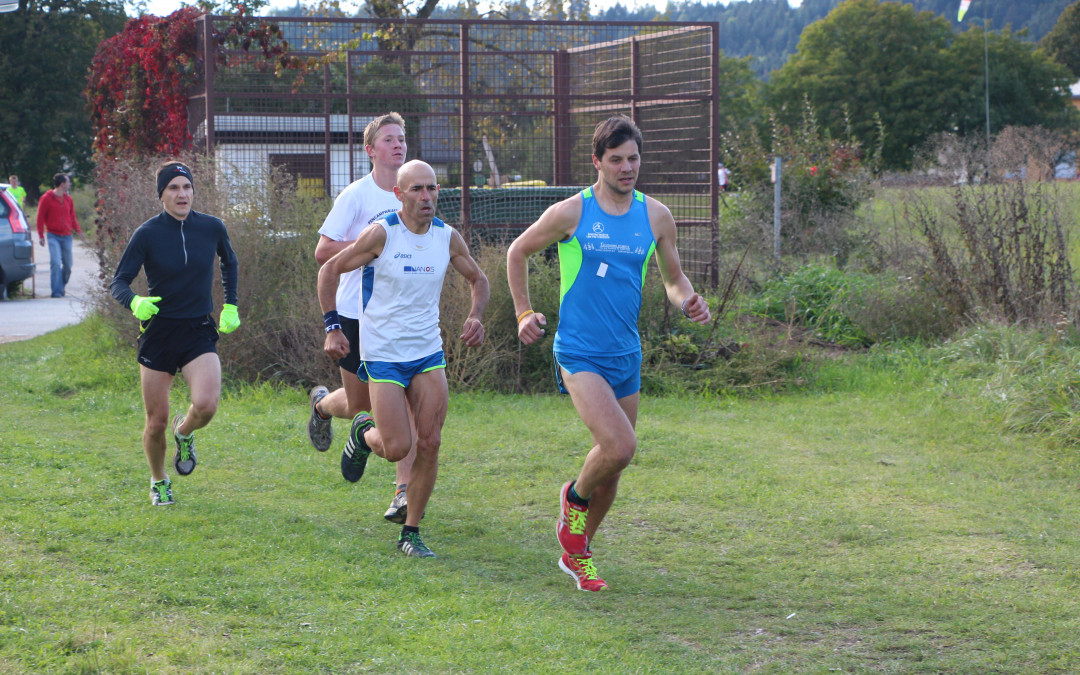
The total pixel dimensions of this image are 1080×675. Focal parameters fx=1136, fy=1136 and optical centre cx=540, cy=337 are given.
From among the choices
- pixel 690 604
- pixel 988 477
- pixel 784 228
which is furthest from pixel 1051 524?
pixel 784 228

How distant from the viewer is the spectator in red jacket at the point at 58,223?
19.0 m

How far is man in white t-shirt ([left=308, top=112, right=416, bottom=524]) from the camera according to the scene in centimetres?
639

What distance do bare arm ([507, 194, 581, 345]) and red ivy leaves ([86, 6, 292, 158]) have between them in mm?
8798

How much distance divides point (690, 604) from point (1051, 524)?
2523 mm

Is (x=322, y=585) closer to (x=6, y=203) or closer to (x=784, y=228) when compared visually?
(x=784, y=228)

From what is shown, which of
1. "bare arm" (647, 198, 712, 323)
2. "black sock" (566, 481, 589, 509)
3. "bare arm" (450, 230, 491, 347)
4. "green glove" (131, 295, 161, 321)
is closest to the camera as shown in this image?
"bare arm" (647, 198, 712, 323)

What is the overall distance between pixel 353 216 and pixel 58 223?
14.5 m

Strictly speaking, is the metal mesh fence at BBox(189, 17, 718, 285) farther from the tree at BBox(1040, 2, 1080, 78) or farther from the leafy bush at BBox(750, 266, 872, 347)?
the tree at BBox(1040, 2, 1080, 78)

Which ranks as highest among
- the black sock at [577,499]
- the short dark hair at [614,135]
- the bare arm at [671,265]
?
the short dark hair at [614,135]

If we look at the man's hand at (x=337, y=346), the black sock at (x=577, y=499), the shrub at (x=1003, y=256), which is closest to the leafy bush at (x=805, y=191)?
the shrub at (x=1003, y=256)

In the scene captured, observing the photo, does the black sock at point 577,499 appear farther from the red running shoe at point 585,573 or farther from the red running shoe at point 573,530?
the red running shoe at point 585,573

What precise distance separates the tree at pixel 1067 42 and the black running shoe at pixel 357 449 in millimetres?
87752

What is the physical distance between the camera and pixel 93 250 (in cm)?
1516

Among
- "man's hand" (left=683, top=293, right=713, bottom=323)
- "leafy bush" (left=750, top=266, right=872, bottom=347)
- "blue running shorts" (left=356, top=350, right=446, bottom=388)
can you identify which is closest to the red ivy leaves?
"leafy bush" (left=750, top=266, right=872, bottom=347)
